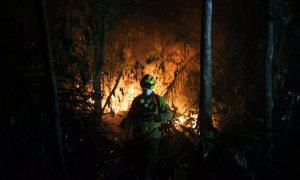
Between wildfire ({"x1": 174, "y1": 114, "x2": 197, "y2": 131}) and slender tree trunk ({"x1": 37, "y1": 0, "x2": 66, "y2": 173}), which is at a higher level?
slender tree trunk ({"x1": 37, "y1": 0, "x2": 66, "y2": 173})

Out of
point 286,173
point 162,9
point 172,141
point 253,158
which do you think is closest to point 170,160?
point 172,141

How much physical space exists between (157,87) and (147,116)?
4798mm

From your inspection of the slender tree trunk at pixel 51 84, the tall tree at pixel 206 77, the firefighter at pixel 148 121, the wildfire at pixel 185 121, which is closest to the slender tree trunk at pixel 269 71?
the tall tree at pixel 206 77

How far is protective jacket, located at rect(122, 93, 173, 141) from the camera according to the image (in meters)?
6.24

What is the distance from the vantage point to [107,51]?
10.3 m

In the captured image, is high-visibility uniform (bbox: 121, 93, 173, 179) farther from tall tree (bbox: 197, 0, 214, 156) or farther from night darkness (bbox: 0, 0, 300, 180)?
tall tree (bbox: 197, 0, 214, 156)

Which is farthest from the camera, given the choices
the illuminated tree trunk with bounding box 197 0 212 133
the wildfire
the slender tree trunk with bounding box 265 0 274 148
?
the wildfire

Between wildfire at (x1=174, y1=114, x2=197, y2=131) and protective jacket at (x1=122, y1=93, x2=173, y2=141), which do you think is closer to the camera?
protective jacket at (x1=122, y1=93, x2=173, y2=141)

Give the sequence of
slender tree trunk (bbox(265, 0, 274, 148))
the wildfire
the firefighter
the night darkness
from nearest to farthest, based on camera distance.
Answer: the night darkness, the firefighter, slender tree trunk (bbox(265, 0, 274, 148)), the wildfire

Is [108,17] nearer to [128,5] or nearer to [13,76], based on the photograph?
[128,5]

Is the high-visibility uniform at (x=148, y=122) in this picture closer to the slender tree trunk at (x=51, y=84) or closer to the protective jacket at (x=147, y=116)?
the protective jacket at (x=147, y=116)

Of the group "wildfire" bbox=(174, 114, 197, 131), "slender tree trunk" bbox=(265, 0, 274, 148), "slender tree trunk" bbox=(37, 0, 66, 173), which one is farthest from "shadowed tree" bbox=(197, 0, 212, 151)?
"slender tree trunk" bbox=(37, 0, 66, 173)

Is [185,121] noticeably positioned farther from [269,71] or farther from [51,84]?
[51,84]

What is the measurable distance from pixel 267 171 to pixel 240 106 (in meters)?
3.17
